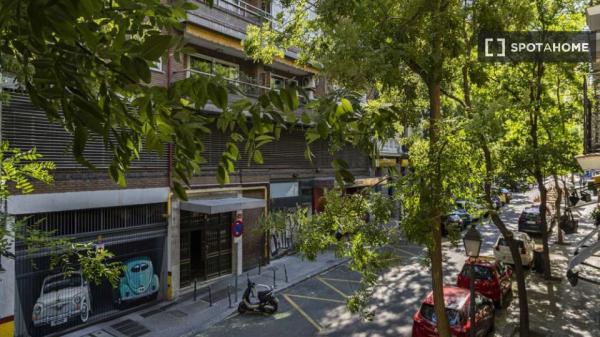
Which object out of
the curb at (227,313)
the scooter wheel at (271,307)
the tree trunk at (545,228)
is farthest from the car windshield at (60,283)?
the tree trunk at (545,228)

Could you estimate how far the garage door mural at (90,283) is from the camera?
34.8ft

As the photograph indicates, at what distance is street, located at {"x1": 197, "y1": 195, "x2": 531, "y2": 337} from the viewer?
11.7 m

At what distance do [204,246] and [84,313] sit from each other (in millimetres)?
5053

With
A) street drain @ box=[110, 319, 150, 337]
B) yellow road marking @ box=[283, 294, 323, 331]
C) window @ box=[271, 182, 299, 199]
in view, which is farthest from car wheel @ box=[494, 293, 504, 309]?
street drain @ box=[110, 319, 150, 337]

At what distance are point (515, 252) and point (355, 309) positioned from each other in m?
6.28

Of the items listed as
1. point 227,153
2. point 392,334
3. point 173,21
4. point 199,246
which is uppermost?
point 173,21

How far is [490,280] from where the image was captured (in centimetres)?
1323

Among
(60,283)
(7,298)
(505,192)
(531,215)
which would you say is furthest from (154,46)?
(505,192)

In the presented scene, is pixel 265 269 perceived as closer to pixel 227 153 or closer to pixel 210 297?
pixel 210 297

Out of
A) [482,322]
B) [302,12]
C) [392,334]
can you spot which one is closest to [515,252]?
[482,322]

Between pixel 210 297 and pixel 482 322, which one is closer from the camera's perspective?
pixel 482 322

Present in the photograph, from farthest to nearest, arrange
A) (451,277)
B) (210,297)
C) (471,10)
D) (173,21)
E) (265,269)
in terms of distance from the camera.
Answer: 1. (265,269)
2. (451,277)
3. (210,297)
4. (471,10)
5. (173,21)

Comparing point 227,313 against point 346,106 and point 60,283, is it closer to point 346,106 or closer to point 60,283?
point 60,283

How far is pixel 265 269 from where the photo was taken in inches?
706
